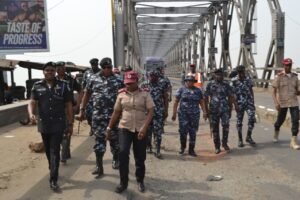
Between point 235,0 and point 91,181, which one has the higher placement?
point 235,0

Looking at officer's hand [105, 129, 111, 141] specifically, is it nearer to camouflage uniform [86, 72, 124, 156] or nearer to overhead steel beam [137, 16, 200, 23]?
camouflage uniform [86, 72, 124, 156]

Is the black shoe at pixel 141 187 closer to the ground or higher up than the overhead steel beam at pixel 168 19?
closer to the ground

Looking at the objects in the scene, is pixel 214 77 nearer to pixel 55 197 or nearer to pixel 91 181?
pixel 91 181

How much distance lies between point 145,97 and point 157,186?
1.28m

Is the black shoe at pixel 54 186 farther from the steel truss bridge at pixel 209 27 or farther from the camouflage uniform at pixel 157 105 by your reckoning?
the steel truss bridge at pixel 209 27

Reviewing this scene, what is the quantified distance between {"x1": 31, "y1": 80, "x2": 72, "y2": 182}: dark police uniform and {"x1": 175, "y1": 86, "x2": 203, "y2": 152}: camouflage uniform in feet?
9.98

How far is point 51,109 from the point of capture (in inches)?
249

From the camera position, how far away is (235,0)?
3306cm

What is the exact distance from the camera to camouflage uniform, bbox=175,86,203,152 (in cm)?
885

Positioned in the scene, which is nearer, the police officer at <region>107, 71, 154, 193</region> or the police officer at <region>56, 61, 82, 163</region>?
the police officer at <region>107, 71, 154, 193</region>

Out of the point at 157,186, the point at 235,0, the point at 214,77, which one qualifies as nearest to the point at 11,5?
the point at 235,0

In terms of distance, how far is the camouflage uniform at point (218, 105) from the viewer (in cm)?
912

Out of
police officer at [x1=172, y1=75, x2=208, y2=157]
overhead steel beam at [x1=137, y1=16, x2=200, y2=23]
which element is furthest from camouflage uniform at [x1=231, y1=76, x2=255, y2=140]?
overhead steel beam at [x1=137, y1=16, x2=200, y2=23]

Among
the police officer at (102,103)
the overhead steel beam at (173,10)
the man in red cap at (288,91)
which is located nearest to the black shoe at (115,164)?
the police officer at (102,103)
